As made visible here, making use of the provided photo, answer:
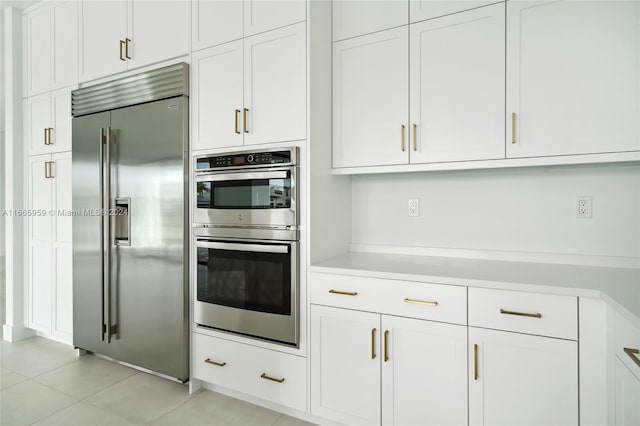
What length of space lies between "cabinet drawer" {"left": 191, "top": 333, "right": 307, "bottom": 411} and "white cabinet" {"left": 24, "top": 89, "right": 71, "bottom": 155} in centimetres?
210

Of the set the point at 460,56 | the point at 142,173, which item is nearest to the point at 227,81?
the point at 142,173

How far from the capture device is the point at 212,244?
7.28ft

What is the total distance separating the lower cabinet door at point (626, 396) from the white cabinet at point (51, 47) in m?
3.78

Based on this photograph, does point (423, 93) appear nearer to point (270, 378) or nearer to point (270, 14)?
point (270, 14)

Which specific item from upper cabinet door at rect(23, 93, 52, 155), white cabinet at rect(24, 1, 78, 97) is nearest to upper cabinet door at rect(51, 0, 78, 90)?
A: white cabinet at rect(24, 1, 78, 97)

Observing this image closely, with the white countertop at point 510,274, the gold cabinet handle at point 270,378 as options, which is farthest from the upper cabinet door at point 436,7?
the gold cabinet handle at point 270,378

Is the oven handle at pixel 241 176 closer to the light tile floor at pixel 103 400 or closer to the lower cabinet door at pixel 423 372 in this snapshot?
the lower cabinet door at pixel 423 372

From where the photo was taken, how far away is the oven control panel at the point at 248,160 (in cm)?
198

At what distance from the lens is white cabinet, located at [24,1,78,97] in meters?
2.91

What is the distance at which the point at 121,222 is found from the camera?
2.59m

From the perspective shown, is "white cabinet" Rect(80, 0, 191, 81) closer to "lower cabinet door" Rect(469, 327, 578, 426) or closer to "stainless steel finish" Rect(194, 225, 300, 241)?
"stainless steel finish" Rect(194, 225, 300, 241)

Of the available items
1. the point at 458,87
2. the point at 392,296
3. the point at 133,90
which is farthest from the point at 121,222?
the point at 458,87

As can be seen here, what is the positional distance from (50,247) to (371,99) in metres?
2.98

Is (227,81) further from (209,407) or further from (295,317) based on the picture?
(209,407)
